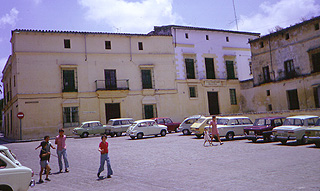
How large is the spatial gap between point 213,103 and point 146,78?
8.87m

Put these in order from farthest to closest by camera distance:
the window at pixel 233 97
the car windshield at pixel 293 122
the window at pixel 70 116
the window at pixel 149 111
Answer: the window at pixel 233 97 < the window at pixel 149 111 < the window at pixel 70 116 < the car windshield at pixel 293 122

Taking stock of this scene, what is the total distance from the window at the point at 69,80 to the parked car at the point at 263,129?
61.9 feet

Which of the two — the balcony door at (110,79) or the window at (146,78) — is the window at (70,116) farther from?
the window at (146,78)

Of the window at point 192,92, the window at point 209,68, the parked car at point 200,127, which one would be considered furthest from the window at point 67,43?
the parked car at point 200,127

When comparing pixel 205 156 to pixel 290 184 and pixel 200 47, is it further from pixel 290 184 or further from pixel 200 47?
pixel 200 47

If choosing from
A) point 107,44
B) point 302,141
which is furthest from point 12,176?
point 107,44

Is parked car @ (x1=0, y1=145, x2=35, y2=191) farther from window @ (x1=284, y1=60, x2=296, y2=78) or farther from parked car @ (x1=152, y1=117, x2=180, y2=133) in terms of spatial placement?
window @ (x1=284, y1=60, x2=296, y2=78)

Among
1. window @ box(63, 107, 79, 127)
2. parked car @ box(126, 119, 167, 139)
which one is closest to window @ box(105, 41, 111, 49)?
window @ box(63, 107, 79, 127)

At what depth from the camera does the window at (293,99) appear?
27.4 metres

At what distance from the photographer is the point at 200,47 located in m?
34.4

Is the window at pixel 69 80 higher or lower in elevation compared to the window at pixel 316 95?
higher

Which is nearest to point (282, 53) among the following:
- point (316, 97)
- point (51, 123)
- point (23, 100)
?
point (316, 97)

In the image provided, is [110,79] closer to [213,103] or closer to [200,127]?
[213,103]

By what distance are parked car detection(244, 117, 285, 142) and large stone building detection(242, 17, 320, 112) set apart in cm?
1178
